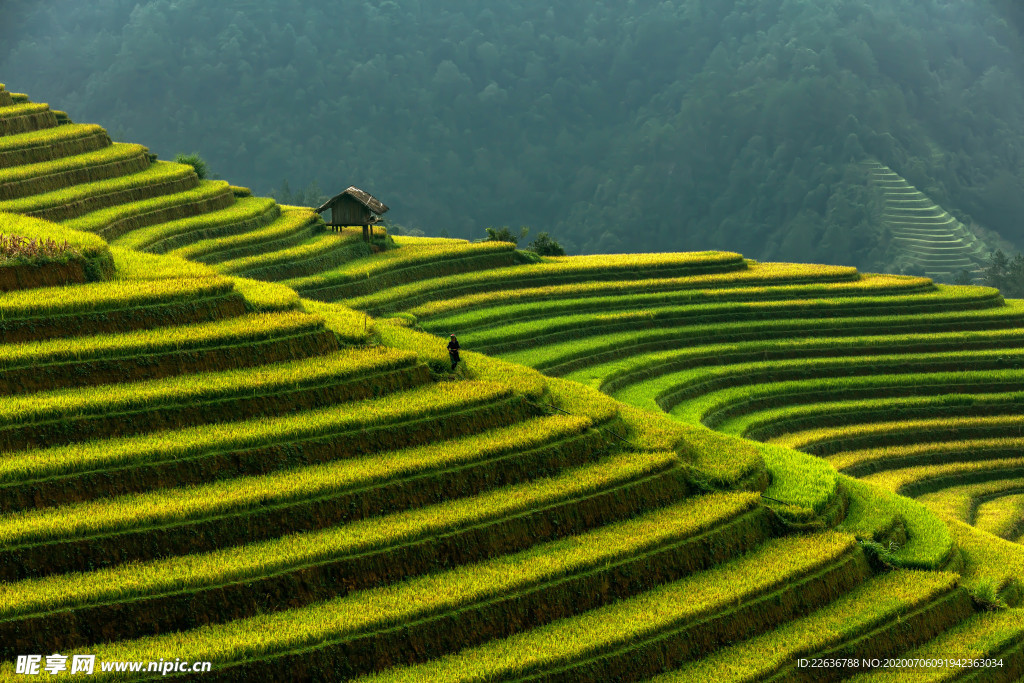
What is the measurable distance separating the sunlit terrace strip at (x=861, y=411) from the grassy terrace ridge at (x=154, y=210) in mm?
15602

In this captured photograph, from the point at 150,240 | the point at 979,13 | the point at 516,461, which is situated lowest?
the point at 516,461

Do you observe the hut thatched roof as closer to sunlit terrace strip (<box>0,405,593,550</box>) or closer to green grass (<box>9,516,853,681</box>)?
sunlit terrace strip (<box>0,405,593,550</box>)

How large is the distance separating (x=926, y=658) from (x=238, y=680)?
8736 mm

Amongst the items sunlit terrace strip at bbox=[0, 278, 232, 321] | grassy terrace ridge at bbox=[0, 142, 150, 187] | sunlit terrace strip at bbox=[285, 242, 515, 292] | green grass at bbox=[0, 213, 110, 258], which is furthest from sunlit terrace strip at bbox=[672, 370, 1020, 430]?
grassy terrace ridge at bbox=[0, 142, 150, 187]

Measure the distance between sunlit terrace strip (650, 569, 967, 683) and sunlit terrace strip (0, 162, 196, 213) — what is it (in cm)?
2143

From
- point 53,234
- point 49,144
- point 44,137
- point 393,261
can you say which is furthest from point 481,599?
point 44,137

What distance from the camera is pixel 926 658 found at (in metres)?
14.3

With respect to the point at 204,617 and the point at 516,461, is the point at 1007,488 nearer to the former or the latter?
the point at 516,461

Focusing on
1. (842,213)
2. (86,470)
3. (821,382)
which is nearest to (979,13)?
(842,213)

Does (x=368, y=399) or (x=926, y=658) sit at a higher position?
(x=368, y=399)

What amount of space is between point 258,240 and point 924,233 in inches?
2966

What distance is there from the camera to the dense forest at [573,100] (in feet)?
349

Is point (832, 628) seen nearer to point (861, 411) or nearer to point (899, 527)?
point (899, 527)

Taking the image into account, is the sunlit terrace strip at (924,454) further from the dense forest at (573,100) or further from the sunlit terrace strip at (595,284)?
the dense forest at (573,100)
